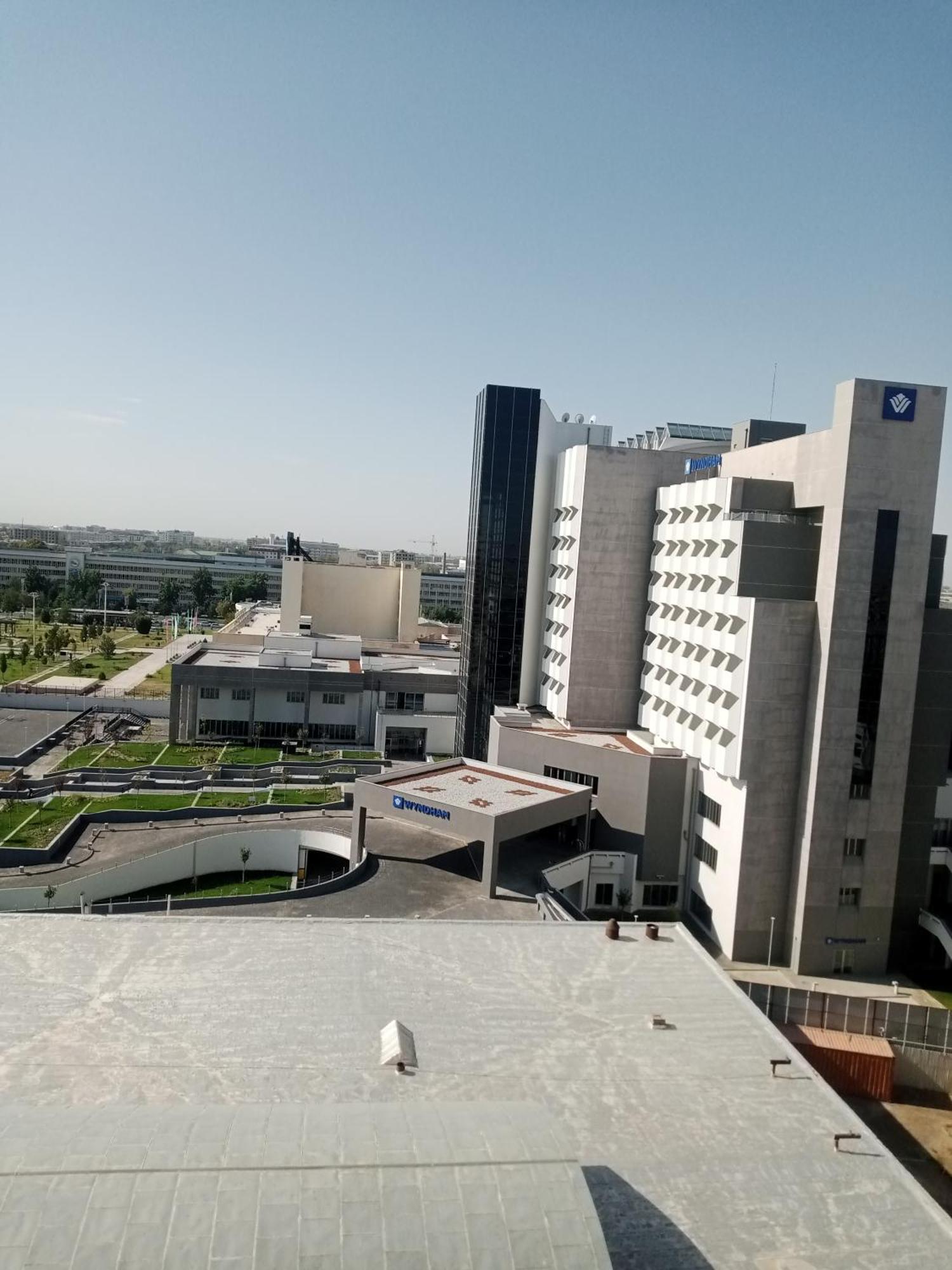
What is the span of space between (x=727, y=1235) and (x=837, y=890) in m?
21.8

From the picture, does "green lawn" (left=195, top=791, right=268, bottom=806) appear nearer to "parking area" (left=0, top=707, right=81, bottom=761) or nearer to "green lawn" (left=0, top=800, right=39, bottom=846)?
"green lawn" (left=0, top=800, right=39, bottom=846)

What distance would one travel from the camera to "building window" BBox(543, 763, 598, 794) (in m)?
40.0

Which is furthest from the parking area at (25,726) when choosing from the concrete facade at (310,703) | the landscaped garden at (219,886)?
the landscaped garden at (219,886)

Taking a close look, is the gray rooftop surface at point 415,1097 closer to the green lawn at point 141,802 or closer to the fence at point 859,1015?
the fence at point 859,1015

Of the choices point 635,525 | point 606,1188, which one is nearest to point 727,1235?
point 606,1188

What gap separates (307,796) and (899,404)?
32.7 metres

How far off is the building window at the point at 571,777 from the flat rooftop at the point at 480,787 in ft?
4.66

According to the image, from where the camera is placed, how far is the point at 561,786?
3809 centimetres

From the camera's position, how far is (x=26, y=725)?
62.5 meters

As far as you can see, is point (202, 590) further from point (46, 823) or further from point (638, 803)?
point (638, 803)

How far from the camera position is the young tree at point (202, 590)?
15912cm

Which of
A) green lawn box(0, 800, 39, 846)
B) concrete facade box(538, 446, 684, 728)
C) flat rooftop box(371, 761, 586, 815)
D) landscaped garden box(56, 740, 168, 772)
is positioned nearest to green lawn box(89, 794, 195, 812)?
green lawn box(0, 800, 39, 846)

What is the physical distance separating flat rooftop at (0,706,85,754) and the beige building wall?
80.9 ft

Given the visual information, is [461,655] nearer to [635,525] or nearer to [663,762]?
[635,525]
